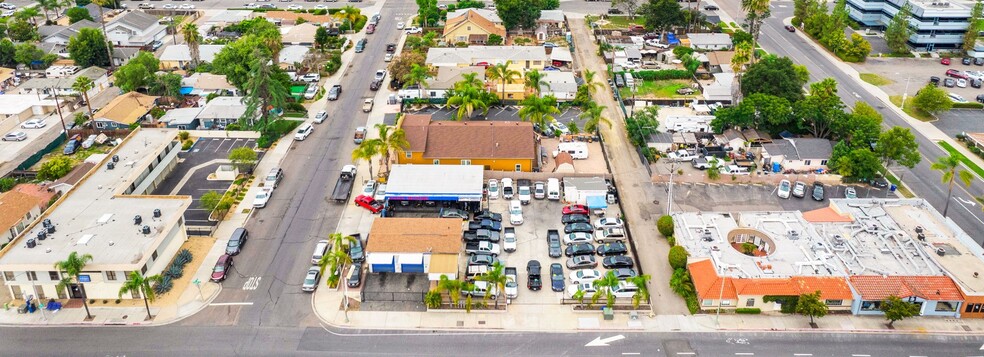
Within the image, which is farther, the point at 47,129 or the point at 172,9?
the point at 172,9

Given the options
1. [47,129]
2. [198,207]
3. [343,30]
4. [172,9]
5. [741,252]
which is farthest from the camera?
[172,9]

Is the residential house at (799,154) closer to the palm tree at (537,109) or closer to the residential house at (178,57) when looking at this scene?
the palm tree at (537,109)

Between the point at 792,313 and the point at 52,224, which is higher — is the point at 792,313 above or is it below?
below

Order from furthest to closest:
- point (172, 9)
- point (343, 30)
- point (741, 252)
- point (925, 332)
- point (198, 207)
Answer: point (172, 9) → point (343, 30) → point (198, 207) → point (741, 252) → point (925, 332)

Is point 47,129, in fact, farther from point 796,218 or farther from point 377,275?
point 796,218

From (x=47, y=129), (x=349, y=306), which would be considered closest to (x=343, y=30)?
(x=47, y=129)

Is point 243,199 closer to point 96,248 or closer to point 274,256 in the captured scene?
point 274,256

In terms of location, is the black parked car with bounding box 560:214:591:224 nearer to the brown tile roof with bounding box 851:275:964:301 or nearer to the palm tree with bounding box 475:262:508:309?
the palm tree with bounding box 475:262:508:309

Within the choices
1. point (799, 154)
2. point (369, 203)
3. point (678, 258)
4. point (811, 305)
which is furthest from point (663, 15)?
point (811, 305)
